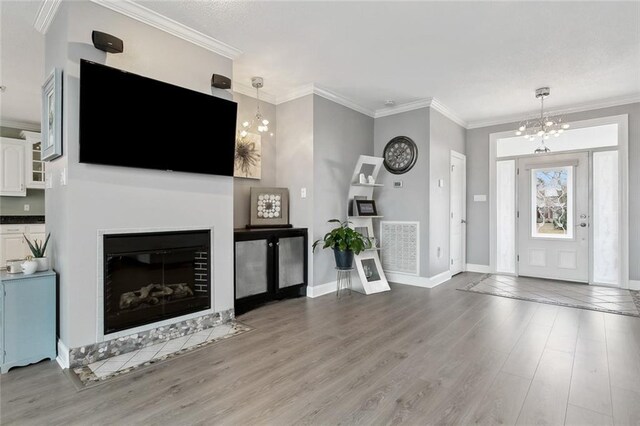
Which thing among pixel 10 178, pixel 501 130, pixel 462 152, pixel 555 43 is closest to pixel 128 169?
pixel 555 43

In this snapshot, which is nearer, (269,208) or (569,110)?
(269,208)

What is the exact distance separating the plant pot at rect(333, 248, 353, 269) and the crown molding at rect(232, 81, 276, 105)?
227 centimetres

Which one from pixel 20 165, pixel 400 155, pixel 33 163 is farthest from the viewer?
pixel 33 163

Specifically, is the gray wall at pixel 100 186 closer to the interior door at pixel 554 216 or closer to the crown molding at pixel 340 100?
the crown molding at pixel 340 100

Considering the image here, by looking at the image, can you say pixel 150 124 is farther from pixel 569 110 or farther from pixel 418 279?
pixel 569 110

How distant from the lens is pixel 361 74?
3961 mm

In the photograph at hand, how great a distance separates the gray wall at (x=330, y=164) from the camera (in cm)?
435

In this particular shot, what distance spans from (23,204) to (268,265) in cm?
537

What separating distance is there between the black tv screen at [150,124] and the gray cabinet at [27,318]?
976mm

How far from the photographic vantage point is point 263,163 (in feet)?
14.8

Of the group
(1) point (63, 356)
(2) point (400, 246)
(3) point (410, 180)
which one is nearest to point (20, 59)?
(1) point (63, 356)

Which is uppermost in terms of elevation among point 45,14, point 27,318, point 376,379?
point 45,14

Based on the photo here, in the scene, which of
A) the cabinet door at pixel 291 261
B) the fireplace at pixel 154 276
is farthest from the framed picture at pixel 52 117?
the cabinet door at pixel 291 261

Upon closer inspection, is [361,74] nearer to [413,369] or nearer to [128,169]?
[128,169]
